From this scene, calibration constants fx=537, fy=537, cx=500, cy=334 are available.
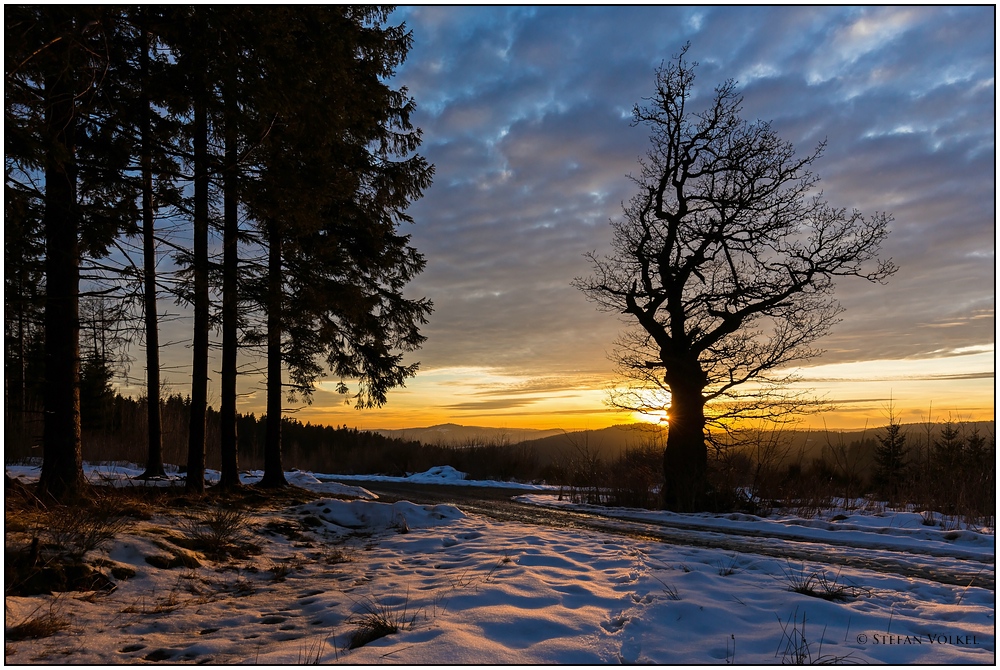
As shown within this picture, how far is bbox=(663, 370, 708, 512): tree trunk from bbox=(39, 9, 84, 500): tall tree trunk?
11.7m

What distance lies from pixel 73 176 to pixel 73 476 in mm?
3915

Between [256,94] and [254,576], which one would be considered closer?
[254,576]

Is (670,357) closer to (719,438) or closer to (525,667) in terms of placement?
(719,438)

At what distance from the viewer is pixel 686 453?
13.9 metres

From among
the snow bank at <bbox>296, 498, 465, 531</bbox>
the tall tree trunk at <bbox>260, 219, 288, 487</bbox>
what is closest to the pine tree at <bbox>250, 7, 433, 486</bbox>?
the tall tree trunk at <bbox>260, 219, 288, 487</bbox>

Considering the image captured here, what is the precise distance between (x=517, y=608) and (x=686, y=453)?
35.3 feet

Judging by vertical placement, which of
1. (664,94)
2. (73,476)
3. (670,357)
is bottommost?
(73,476)

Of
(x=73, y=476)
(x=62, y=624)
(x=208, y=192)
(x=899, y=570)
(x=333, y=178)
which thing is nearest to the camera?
(x=62, y=624)

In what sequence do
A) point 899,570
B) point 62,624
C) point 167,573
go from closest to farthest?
1. point 62,624
2. point 167,573
3. point 899,570

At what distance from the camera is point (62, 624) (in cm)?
380

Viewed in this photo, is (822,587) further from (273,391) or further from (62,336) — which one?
(273,391)

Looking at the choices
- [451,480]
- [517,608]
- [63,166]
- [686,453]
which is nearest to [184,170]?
[63,166]

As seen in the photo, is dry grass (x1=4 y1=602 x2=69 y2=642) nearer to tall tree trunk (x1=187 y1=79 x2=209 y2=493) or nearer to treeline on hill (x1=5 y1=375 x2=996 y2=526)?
treeline on hill (x1=5 y1=375 x2=996 y2=526)

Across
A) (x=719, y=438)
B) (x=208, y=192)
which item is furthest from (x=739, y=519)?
(x=208, y=192)
